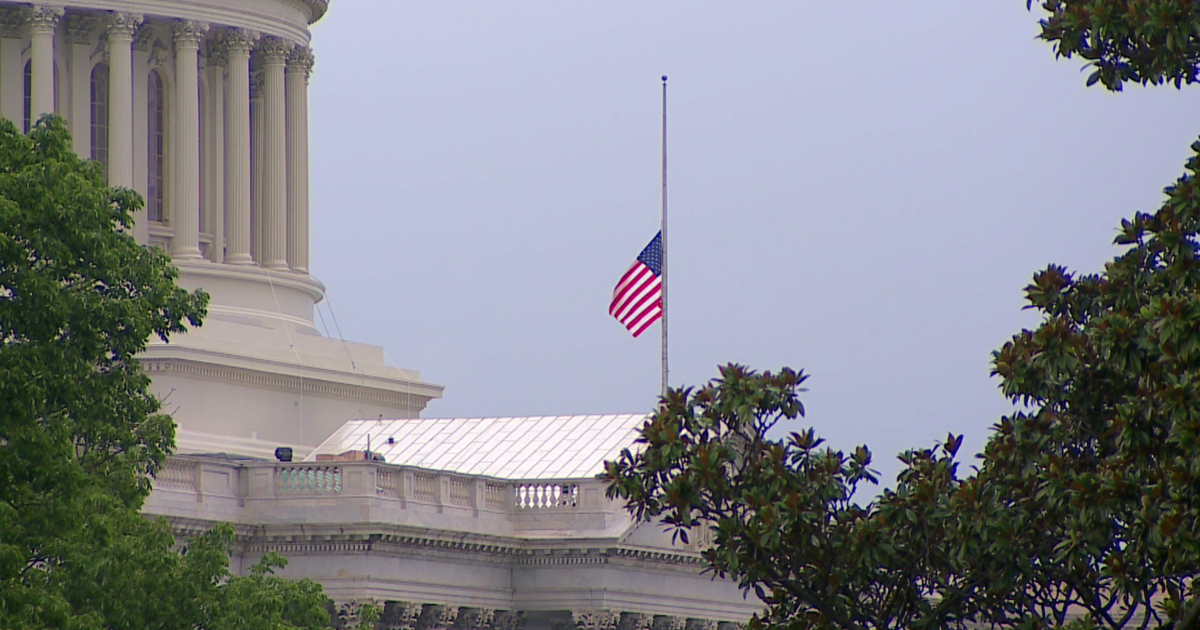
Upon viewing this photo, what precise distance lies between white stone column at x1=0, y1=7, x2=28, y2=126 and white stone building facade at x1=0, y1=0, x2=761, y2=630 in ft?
0.14

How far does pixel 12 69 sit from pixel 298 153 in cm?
1136

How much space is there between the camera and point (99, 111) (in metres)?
102

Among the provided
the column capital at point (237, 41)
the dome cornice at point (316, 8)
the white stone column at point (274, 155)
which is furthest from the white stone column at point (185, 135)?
the dome cornice at point (316, 8)

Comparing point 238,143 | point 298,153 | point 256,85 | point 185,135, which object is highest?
point 256,85

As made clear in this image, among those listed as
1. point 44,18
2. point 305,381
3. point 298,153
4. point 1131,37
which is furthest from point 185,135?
point 1131,37

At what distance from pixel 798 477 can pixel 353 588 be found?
130 ft

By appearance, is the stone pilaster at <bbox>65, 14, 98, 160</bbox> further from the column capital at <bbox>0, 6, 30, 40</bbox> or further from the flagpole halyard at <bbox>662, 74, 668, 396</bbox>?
the flagpole halyard at <bbox>662, 74, 668, 396</bbox>

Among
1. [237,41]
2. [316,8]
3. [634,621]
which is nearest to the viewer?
[634,621]

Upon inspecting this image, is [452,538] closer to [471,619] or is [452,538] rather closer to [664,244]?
[471,619]

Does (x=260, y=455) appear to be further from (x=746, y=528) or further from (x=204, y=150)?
(x=746, y=528)

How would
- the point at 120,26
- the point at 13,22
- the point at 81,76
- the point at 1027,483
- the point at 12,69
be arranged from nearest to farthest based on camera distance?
the point at 1027,483 → the point at 13,22 → the point at 12,69 → the point at 120,26 → the point at 81,76

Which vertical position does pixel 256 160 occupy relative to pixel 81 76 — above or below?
below

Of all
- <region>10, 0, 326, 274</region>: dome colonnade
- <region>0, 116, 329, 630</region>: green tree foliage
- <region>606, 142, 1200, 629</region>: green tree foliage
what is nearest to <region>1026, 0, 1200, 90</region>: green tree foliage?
<region>606, 142, 1200, 629</region>: green tree foliage

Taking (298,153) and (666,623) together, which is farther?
(298,153)
